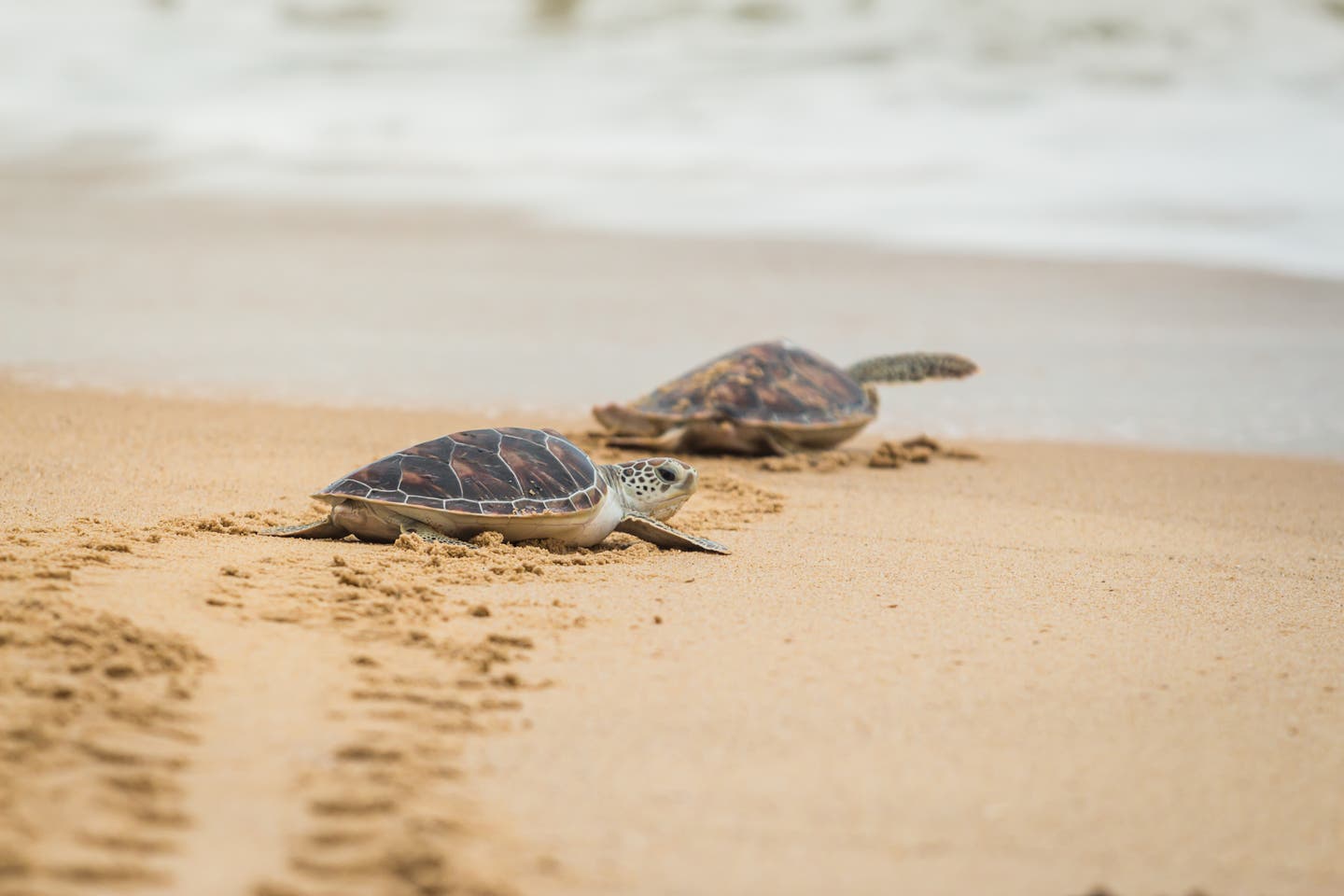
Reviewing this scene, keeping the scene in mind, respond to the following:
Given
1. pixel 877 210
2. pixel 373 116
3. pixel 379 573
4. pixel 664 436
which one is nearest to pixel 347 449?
pixel 664 436

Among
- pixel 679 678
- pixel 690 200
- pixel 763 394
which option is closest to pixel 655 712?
pixel 679 678

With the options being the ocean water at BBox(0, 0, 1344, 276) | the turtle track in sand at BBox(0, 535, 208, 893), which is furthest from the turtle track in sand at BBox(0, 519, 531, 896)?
the ocean water at BBox(0, 0, 1344, 276)

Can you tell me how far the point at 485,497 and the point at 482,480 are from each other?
0.24 feet

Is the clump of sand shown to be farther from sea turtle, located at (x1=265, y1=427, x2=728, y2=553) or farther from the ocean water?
the ocean water

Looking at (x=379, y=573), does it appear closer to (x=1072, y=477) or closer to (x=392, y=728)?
(x=392, y=728)

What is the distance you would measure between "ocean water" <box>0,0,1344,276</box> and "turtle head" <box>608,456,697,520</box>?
9.32 m

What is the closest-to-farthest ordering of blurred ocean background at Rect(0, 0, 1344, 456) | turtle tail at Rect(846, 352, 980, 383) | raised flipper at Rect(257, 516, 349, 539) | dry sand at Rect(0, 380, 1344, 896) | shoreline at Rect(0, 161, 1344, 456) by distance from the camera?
dry sand at Rect(0, 380, 1344, 896)
raised flipper at Rect(257, 516, 349, 539)
turtle tail at Rect(846, 352, 980, 383)
shoreline at Rect(0, 161, 1344, 456)
blurred ocean background at Rect(0, 0, 1344, 456)

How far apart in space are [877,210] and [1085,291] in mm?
3805

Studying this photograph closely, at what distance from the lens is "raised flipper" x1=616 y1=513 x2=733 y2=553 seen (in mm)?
4699

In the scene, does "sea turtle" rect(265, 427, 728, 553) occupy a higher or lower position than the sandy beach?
higher

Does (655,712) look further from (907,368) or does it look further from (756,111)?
(756,111)

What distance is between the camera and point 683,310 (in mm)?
11133

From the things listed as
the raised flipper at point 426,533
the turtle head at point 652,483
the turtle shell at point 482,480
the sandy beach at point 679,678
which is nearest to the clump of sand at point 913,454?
the sandy beach at point 679,678

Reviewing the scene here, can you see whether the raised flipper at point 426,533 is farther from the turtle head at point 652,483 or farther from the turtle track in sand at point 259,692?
the turtle head at point 652,483
